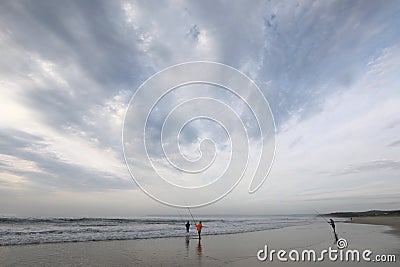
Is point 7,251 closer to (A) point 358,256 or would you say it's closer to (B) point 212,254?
(B) point 212,254

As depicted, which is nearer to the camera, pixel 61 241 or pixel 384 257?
pixel 384 257

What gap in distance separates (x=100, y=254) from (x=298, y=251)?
1275 cm

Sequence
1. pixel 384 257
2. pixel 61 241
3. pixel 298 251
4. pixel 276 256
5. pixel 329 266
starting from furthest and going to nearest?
pixel 61 241 < pixel 298 251 < pixel 276 256 < pixel 384 257 < pixel 329 266

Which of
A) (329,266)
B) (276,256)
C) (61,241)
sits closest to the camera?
(329,266)

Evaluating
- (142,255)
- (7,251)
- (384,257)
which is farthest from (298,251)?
(7,251)

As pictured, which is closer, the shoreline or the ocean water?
the ocean water

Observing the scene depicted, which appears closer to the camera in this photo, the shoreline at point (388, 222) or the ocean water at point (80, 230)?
the ocean water at point (80, 230)

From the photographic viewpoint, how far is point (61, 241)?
21953 millimetres

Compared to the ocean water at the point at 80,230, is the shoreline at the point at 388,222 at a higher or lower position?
lower

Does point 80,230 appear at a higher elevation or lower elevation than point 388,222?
higher

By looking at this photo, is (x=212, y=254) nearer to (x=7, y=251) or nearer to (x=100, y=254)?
(x=100, y=254)

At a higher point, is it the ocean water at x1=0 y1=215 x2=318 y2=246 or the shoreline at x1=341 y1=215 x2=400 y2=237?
the ocean water at x1=0 y1=215 x2=318 y2=246

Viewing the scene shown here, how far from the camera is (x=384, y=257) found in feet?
47.8

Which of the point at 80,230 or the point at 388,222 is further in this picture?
the point at 388,222
